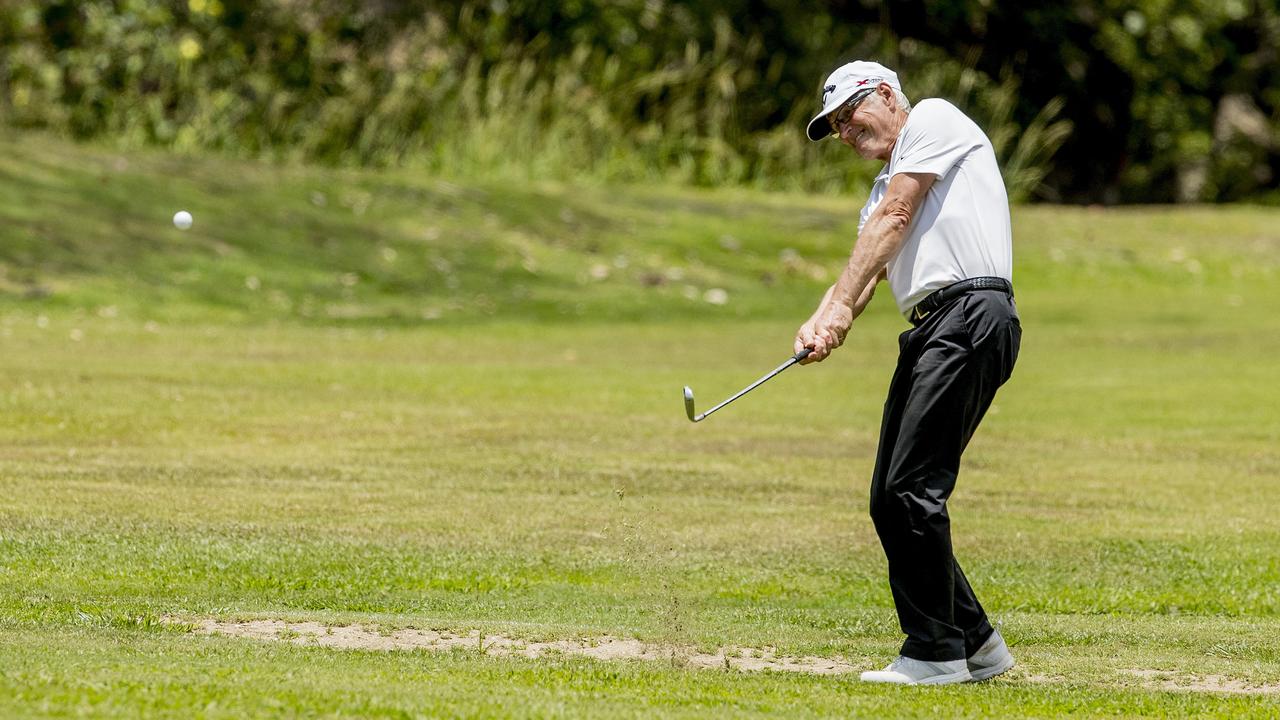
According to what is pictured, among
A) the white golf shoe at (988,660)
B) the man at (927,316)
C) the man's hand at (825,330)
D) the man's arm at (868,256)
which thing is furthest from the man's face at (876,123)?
the white golf shoe at (988,660)

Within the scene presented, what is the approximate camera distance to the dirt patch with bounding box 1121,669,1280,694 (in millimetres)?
6406

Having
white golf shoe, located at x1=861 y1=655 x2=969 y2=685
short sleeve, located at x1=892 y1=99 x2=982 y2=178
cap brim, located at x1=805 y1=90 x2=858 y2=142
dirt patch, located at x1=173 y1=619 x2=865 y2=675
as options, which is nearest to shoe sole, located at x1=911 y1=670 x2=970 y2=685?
white golf shoe, located at x1=861 y1=655 x2=969 y2=685

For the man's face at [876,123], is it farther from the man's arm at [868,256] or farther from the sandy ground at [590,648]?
the sandy ground at [590,648]

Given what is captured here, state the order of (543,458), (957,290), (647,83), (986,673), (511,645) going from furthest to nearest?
(647,83) < (543,458) < (511,645) < (986,673) < (957,290)

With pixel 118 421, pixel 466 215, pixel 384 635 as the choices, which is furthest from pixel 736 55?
pixel 384 635

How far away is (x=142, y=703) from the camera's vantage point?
529 cm

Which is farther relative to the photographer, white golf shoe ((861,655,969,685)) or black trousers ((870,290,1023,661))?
white golf shoe ((861,655,969,685))

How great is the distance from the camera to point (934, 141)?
20.4 ft

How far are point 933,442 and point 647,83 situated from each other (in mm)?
20452

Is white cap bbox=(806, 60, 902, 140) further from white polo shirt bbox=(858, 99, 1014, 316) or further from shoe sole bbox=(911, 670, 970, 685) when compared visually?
shoe sole bbox=(911, 670, 970, 685)

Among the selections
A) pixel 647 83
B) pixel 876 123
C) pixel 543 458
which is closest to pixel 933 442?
pixel 876 123

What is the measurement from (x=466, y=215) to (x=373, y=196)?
1.05 meters

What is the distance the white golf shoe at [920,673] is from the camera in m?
6.36

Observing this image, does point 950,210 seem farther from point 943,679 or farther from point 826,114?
point 943,679
